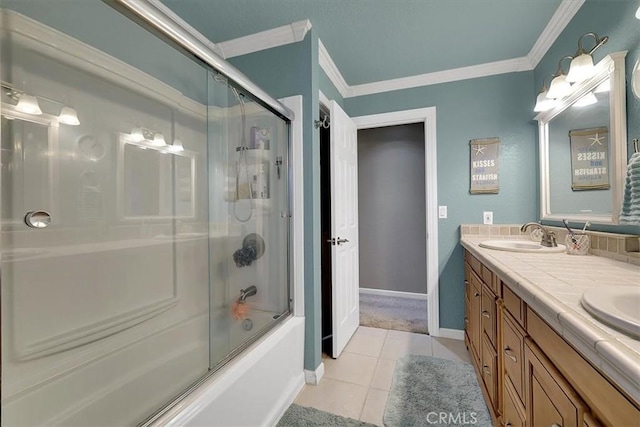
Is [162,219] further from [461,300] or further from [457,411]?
[461,300]

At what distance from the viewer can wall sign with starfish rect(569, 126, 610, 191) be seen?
1446 millimetres

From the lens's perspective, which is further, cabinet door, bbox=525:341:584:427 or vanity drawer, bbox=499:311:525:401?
vanity drawer, bbox=499:311:525:401

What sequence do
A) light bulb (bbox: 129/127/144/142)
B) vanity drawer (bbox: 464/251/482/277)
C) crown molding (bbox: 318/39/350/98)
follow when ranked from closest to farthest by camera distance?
light bulb (bbox: 129/127/144/142), vanity drawer (bbox: 464/251/482/277), crown molding (bbox: 318/39/350/98)

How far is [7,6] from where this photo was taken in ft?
3.48

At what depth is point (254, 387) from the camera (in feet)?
4.32

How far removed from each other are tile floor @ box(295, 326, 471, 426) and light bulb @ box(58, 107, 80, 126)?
6.25ft

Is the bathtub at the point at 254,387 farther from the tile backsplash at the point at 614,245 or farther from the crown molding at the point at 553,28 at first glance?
the crown molding at the point at 553,28

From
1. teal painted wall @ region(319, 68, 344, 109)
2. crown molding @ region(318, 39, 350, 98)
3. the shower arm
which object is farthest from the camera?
teal painted wall @ region(319, 68, 344, 109)

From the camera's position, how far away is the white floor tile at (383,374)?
5.75 feet

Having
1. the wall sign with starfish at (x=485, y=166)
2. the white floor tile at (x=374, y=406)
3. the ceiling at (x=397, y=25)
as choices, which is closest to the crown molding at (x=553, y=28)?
the ceiling at (x=397, y=25)

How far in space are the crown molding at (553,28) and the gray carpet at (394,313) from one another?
244 cm

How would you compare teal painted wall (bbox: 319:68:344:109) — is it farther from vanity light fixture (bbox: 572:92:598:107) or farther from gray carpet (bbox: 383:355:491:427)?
gray carpet (bbox: 383:355:491:427)

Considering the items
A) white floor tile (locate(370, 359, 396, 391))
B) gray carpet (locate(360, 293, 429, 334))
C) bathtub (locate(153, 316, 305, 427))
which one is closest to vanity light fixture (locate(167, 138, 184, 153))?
bathtub (locate(153, 316, 305, 427))

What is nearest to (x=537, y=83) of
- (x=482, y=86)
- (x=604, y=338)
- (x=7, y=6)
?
(x=482, y=86)
